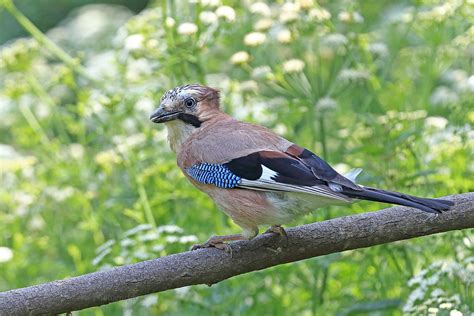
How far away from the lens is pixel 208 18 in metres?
5.45

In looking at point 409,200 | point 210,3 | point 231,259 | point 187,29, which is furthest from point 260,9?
point 409,200

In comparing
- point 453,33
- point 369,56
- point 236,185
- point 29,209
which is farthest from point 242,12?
point 236,185

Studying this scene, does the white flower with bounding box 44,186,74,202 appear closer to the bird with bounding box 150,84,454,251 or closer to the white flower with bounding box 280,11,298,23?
the bird with bounding box 150,84,454,251

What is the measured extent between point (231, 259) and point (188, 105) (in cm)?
87

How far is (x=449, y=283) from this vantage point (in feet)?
14.6

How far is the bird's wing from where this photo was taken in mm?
3941

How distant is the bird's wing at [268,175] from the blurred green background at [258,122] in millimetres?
629

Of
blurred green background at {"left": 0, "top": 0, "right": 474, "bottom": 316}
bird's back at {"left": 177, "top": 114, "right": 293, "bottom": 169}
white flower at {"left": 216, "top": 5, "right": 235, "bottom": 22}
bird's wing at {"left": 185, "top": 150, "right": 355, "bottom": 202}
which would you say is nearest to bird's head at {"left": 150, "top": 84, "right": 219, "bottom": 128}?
bird's back at {"left": 177, "top": 114, "right": 293, "bottom": 169}

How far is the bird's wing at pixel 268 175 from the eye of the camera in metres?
3.94

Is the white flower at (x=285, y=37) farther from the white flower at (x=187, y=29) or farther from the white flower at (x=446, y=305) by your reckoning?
the white flower at (x=446, y=305)

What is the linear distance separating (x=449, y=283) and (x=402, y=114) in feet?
3.31

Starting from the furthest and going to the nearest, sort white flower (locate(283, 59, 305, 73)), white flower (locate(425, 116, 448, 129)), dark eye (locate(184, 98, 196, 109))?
1. white flower (locate(283, 59, 305, 73))
2. white flower (locate(425, 116, 448, 129))
3. dark eye (locate(184, 98, 196, 109))

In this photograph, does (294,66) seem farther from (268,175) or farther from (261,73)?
(268,175)

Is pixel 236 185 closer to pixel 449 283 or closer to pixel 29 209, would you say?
pixel 449 283
